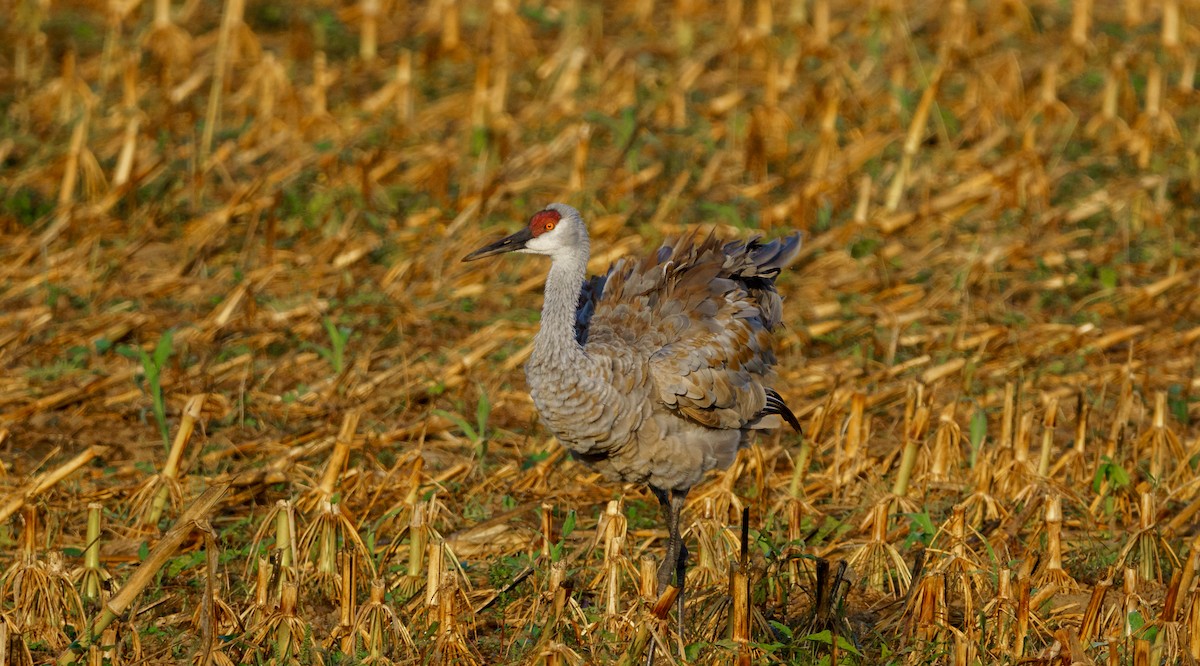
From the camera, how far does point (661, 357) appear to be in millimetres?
5203

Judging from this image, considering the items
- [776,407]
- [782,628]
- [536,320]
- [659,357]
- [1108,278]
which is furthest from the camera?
[1108,278]

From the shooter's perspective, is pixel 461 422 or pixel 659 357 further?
pixel 461 422

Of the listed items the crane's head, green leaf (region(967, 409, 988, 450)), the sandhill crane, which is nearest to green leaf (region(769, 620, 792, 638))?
the sandhill crane

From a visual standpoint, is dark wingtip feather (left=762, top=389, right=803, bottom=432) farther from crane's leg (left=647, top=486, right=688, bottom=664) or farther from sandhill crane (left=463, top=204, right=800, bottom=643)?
crane's leg (left=647, top=486, right=688, bottom=664)

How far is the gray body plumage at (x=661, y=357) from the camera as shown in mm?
4922

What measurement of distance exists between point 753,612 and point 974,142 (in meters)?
6.06

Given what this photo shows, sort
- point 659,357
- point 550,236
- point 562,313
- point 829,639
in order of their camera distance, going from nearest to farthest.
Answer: point 829,639, point 562,313, point 550,236, point 659,357

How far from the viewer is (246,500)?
584cm

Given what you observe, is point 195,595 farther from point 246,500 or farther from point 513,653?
point 513,653

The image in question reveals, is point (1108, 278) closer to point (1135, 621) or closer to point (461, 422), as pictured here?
point (1135, 621)

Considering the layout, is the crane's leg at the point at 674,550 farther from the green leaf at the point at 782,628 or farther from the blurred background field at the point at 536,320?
the green leaf at the point at 782,628

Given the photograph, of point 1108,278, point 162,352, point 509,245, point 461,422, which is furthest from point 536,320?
point 1108,278

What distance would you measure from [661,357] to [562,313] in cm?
46

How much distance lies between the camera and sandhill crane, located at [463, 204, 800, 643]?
493 centimetres
